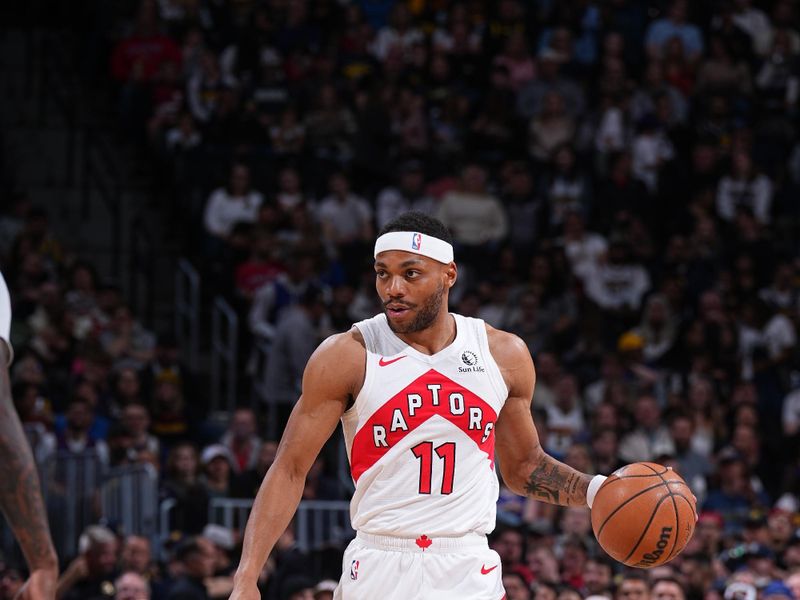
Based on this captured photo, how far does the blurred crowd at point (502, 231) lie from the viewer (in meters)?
13.2

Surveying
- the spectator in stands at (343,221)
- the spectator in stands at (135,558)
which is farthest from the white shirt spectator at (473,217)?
the spectator in stands at (135,558)

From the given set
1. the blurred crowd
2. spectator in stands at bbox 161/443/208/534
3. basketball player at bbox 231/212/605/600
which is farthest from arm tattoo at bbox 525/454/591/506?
spectator in stands at bbox 161/443/208/534

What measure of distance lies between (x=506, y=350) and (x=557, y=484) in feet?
2.10

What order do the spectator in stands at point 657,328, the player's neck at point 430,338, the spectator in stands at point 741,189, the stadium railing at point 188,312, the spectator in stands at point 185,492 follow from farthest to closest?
the spectator in stands at point 741,189 → the stadium railing at point 188,312 → the spectator in stands at point 657,328 → the spectator in stands at point 185,492 → the player's neck at point 430,338

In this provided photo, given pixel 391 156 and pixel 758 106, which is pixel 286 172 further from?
pixel 758 106

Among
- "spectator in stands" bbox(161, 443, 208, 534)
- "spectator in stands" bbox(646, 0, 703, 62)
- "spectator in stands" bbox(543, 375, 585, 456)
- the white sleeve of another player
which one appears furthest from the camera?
"spectator in stands" bbox(646, 0, 703, 62)

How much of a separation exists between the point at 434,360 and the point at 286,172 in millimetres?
10611

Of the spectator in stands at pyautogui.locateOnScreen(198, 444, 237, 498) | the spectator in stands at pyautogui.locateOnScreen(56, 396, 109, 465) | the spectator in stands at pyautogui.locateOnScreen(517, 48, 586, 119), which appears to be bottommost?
the spectator in stands at pyautogui.locateOnScreen(198, 444, 237, 498)

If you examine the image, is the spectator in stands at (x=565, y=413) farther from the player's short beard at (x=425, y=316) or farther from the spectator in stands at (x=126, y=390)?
the player's short beard at (x=425, y=316)

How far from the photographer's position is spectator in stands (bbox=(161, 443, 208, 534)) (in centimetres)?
1243

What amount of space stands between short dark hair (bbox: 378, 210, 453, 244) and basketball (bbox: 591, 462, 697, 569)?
1.30m

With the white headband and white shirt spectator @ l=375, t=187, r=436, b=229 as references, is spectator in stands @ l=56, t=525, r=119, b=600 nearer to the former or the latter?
the white headband

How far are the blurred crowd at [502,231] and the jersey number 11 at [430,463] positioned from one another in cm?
550

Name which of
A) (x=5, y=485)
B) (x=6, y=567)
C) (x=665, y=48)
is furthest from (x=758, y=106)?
(x=5, y=485)
